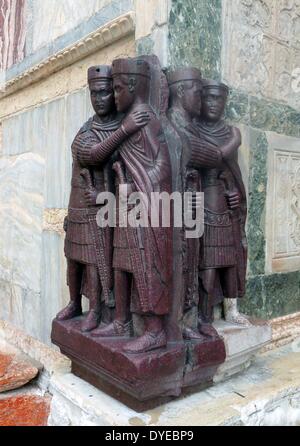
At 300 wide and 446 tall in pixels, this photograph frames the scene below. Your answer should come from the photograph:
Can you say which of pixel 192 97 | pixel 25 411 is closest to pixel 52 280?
pixel 25 411

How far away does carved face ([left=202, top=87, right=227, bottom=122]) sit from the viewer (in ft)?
4.83

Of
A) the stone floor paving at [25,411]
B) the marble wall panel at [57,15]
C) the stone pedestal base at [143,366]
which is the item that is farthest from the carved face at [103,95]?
the stone floor paving at [25,411]

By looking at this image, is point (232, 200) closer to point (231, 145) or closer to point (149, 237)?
point (231, 145)

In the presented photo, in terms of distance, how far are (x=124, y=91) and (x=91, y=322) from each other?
31.0 inches

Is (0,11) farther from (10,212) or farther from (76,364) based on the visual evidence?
(76,364)

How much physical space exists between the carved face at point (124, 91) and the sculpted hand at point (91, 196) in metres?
0.30

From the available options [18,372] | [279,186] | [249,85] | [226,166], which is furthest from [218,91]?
[18,372]

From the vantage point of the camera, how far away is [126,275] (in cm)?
136

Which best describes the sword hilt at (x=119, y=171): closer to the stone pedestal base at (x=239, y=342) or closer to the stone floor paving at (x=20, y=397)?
the stone pedestal base at (x=239, y=342)

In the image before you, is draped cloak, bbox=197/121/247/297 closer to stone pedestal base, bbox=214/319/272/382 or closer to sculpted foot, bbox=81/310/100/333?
stone pedestal base, bbox=214/319/272/382

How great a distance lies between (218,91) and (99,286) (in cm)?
80

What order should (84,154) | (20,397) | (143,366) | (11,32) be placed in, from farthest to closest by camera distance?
1. (11,32)
2. (20,397)
3. (84,154)
4. (143,366)

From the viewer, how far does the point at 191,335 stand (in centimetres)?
139

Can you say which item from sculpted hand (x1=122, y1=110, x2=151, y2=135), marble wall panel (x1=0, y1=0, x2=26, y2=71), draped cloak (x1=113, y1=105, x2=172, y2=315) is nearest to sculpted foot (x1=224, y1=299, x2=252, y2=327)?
draped cloak (x1=113, y1=105, x2=172, y2=315)
